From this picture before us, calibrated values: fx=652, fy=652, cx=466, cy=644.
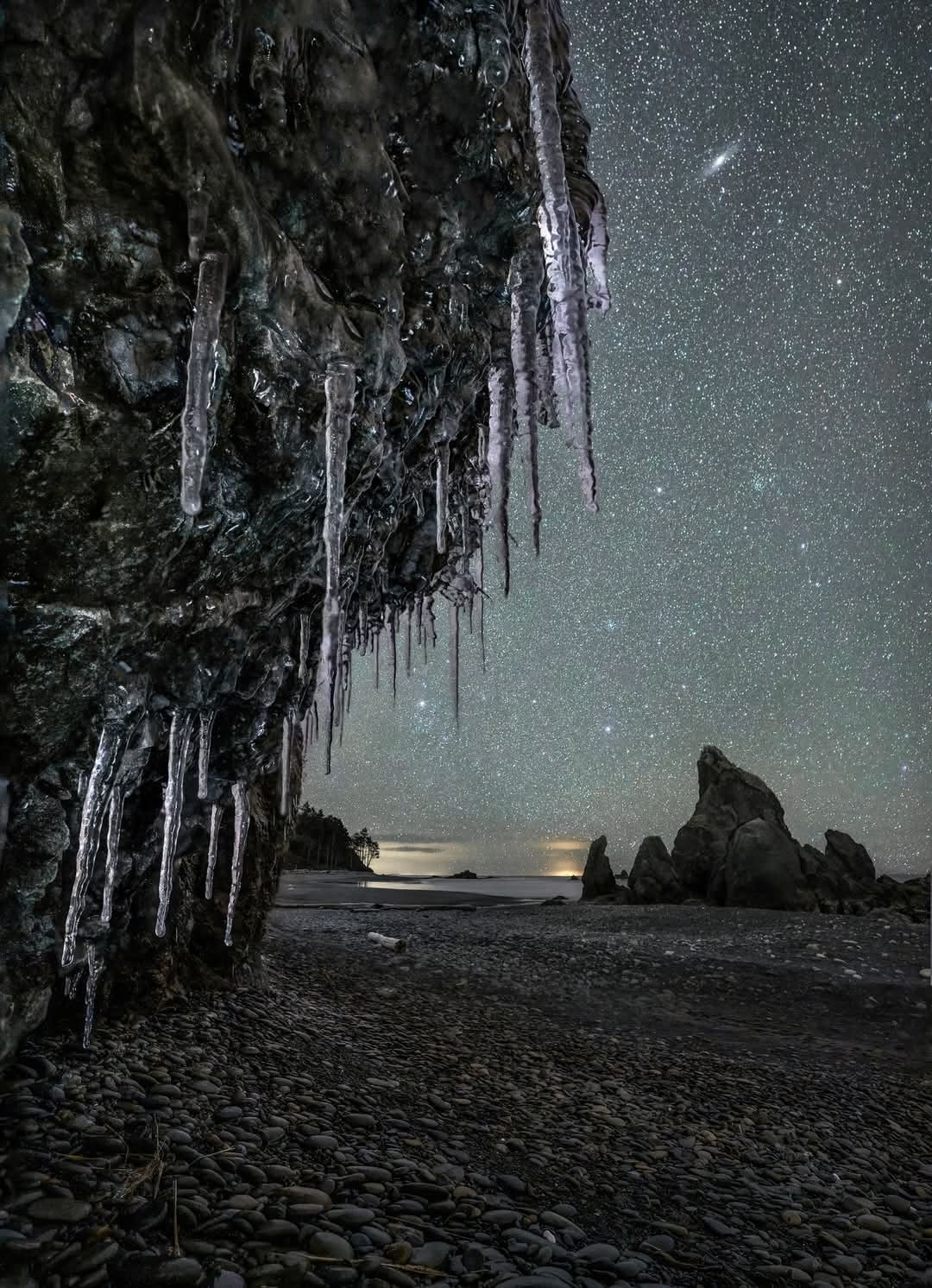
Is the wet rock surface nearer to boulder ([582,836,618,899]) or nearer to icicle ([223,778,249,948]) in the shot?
icicle ([223,778,249,948])

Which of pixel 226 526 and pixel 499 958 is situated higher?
pixel 226 526

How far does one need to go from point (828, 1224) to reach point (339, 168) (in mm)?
6315

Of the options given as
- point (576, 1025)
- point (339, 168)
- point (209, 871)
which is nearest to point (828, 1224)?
point (576, 1025)

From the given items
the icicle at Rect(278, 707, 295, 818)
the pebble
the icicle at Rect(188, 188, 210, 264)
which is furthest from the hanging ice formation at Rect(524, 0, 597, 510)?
the pebble

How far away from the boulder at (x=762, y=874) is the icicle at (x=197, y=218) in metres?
23.7

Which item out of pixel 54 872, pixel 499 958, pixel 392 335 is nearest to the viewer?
pixel 54 872

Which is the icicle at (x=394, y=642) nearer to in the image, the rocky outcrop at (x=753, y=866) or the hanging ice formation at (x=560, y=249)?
the hanging ice formation at (x=560, y=249)

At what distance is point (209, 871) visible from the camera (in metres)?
5.32

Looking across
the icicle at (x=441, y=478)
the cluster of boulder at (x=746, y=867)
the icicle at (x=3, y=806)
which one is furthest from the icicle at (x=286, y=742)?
the cluster of boulder at (x=746, y=867)

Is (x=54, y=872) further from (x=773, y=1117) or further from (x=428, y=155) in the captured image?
(x=773, y=1117)

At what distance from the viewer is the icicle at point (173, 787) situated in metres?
4.38

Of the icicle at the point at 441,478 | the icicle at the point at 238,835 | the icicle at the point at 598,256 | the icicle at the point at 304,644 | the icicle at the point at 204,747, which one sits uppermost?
the icicle at the point at 598,256

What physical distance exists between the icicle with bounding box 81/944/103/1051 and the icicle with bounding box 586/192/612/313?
6.02 m

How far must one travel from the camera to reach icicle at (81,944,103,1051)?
4.07 meters
